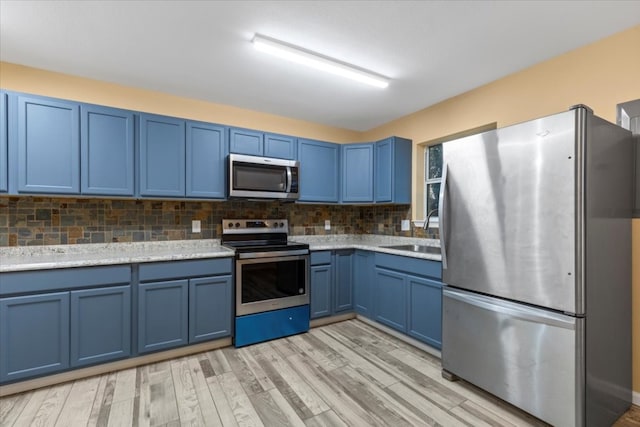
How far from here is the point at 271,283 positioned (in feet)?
9.70

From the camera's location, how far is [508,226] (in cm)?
184

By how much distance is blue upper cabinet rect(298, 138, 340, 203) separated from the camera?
3.55m

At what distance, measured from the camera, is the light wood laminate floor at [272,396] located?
179 centimetres

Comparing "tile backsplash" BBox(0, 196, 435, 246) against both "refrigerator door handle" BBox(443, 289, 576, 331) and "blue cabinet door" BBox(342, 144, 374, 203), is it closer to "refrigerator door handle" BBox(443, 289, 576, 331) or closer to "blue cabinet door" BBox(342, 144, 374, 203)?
"blue cabinet door" BBox(342, 144, 374, 203)

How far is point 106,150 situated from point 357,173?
2612 millimetres

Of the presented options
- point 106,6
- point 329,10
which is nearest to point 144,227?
point 106,6

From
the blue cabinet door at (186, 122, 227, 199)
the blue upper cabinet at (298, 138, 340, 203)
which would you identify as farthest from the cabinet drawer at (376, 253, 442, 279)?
the blue cabinet door at (186, 122, 227, 199)

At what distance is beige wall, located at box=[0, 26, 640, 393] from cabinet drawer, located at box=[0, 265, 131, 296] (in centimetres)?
160

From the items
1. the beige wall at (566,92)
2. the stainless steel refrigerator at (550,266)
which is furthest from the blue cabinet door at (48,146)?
the beige wall at (566,92)

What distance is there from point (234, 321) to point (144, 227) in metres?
1.29

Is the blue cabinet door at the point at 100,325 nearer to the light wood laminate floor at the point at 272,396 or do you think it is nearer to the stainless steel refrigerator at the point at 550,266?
the light wood laminate floor at the point at 272,396

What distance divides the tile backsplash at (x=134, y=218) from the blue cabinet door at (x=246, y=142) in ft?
2.02

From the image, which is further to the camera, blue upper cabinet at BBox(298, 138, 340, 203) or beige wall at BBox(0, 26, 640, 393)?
blue upper cabinet at BBox(298, 138, 340, 203)

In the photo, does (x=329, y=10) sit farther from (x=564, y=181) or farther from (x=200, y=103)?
(x=200, y=103)
